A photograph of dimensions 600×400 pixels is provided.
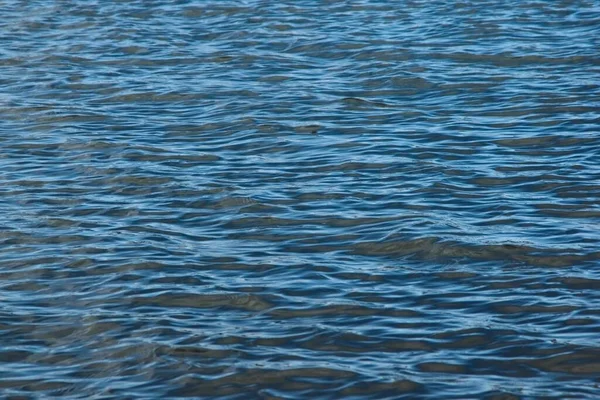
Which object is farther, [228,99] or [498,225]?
[228,99]

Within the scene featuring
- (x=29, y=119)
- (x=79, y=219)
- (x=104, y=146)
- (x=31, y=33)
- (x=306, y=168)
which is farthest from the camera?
(x=31, y=33)

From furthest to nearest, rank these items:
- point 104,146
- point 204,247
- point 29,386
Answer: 1. point 104,146
2. point 204,247
3. point 29,386

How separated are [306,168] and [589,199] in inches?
128

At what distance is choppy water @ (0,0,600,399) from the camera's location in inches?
332

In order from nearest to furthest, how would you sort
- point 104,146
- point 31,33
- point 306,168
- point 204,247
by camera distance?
1. point 204,247
2. point 306,168
3. point 104,146
4. point 31,33

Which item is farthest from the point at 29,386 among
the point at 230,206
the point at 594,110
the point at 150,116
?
the point at 594,110

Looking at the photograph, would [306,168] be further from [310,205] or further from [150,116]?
[150,116]

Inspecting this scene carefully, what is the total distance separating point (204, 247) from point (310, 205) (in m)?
1.59

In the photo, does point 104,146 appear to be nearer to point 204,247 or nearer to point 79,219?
point 79,219

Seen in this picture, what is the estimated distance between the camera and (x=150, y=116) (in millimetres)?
15109

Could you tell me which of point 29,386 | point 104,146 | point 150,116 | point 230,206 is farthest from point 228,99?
point 29,386

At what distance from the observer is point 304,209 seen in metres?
11.7

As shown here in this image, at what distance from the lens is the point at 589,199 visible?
11656mm

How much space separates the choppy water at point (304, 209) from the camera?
332 inches
